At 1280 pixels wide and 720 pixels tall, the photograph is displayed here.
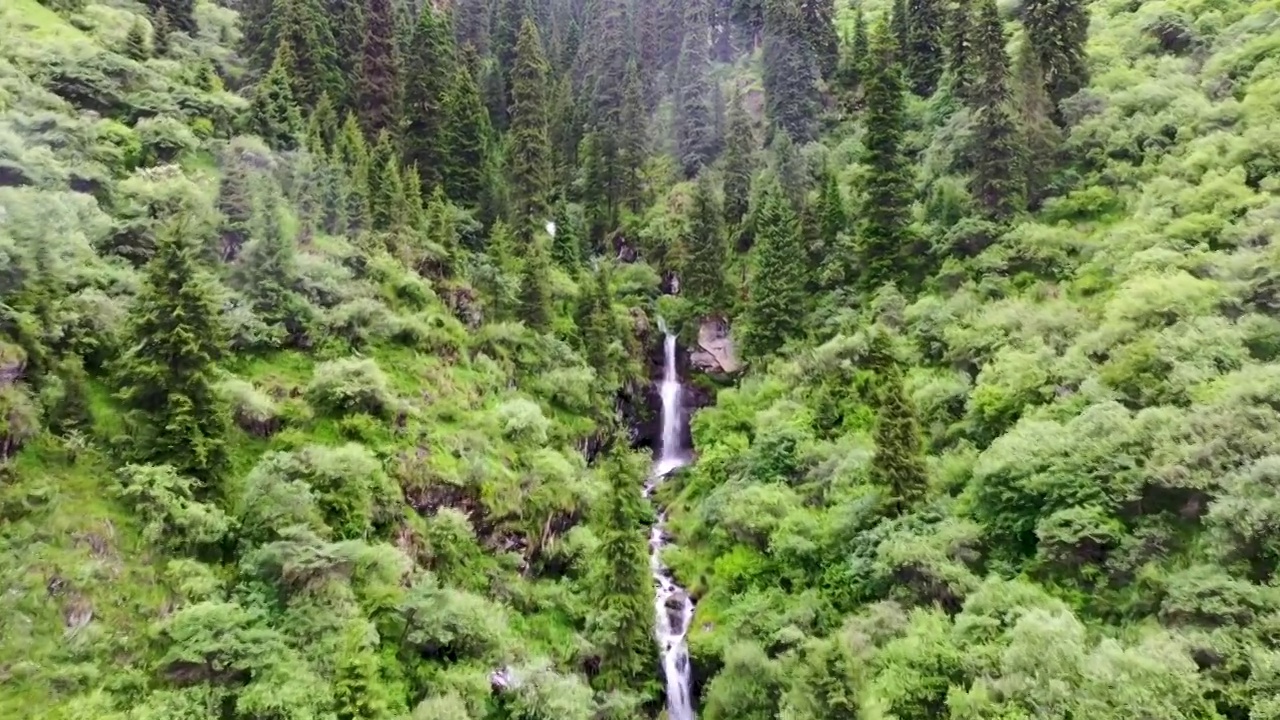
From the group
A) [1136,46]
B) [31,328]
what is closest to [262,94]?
[31,328]

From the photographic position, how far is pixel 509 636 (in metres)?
32.4

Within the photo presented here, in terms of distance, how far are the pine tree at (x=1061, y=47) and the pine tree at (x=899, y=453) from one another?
3198 cm

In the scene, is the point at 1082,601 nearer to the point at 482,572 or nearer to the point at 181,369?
the point at 482,572

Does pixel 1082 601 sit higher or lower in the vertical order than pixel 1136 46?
lower

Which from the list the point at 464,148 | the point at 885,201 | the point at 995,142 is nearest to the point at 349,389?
the point at 464,148

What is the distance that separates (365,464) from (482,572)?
7345 millimetres

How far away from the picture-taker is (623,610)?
32406mm

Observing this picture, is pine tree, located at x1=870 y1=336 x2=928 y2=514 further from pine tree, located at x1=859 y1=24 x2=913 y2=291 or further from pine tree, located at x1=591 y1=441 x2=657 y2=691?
pine tree, located at x1=859 y1=24 x2=913 y2=291

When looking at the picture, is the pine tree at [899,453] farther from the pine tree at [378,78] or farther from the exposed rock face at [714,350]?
the pine tree at [378,78]

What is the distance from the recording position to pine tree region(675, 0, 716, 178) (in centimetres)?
8250

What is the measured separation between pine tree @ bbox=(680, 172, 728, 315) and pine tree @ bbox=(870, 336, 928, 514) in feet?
97.9

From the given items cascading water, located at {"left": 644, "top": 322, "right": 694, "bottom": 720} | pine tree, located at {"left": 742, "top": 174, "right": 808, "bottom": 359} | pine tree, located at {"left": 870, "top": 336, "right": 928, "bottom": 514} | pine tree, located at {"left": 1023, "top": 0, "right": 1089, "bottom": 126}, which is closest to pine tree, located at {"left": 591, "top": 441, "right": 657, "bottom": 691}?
cascading water, located at {"left": 644, "top": 322, "right": 694, "bottom": 720}

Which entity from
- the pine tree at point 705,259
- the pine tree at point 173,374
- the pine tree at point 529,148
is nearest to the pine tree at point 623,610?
the pine tree at point 173,374

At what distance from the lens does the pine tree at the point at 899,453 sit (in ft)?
106
